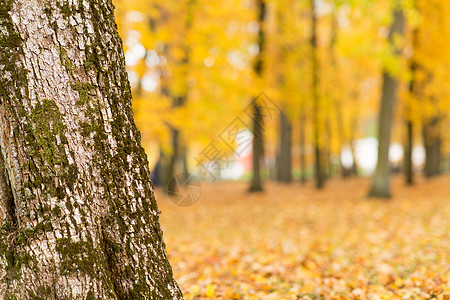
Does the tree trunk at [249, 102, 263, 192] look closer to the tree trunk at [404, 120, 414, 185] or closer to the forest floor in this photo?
the forest floor

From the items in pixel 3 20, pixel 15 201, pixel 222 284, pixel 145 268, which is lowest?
pixel 222 284

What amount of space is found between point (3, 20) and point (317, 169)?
13.6 meters

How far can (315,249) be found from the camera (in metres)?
5.48

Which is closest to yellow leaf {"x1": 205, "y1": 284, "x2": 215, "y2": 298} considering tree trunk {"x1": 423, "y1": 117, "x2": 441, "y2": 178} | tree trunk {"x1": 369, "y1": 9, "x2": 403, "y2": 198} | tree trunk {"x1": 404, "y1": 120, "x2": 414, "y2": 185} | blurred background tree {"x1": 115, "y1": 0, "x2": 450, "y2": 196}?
blurred background tree {"x1": 115, "y1": 0, "x2": 450, "y2": 196}

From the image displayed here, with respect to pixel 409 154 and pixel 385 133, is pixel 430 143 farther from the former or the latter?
pixel 385 133

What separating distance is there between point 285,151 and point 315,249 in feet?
43.4

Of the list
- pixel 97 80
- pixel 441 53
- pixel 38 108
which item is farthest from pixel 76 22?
pixel 441 53

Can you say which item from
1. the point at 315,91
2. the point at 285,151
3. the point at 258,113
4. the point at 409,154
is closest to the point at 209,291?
the point at 258,113

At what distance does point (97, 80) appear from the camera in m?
1.96

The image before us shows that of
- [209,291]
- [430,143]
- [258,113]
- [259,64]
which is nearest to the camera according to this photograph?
[209,291]

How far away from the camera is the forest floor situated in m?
3.33

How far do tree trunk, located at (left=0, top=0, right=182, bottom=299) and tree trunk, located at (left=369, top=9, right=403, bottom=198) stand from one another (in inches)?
388

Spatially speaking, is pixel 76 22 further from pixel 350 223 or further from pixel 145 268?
pixel 350 223

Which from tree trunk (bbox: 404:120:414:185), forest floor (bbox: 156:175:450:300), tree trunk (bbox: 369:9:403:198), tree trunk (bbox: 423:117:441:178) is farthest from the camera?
tree trunk (bbox: 423:117:441:178)
